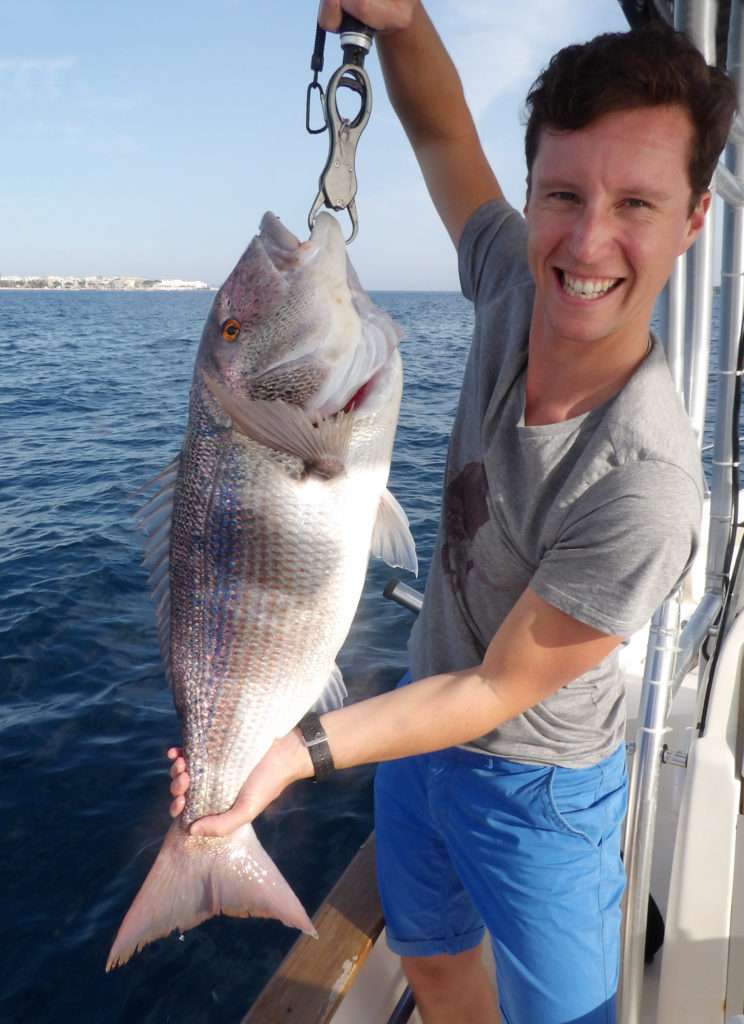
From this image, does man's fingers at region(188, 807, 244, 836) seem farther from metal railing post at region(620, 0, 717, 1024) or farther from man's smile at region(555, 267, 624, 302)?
man's smile at region(555, 267, 624, 302)

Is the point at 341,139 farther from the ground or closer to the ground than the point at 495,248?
farther from the ground

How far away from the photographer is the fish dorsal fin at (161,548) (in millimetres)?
2055

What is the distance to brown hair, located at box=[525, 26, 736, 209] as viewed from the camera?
1.57 metres

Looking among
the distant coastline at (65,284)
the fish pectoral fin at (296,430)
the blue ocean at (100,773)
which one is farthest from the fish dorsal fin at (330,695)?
the distant coastline at (65,284)

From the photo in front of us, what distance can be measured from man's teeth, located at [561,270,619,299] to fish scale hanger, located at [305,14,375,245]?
525 mm

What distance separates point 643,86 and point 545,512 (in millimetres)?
941

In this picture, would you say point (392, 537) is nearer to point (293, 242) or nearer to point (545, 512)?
point (545, 512)

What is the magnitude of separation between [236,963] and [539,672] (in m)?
3.16

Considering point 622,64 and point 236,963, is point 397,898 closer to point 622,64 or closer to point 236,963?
point 236,963

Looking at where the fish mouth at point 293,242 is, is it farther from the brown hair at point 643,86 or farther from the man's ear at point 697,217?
the man's ear at point 697,217

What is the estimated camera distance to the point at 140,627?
279 inches

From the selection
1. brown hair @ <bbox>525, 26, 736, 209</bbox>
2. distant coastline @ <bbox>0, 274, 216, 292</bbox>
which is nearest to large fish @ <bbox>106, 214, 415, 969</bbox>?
brown hair @ <bbox>525, 26, 736, 209</bbox>

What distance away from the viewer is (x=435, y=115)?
7.54 ft

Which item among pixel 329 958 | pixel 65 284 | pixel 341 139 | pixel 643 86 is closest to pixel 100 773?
pixel 329 958
